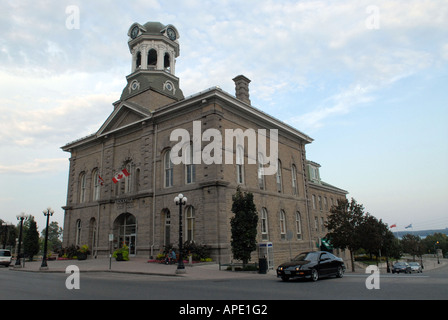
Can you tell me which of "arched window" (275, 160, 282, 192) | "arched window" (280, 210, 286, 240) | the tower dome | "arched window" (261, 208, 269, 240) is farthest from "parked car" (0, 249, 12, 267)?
"arched window" (275, 160, 282, 192)

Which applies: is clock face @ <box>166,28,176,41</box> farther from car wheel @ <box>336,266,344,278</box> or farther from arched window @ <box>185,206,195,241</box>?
car wheel @ <box>336,266,344,278</box>

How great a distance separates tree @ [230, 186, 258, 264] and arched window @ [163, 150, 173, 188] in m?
9.34

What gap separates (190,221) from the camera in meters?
26.9

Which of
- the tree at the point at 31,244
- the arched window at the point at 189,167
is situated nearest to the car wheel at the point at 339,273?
the arched window at the point at 189,167

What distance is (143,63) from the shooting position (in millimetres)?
36156

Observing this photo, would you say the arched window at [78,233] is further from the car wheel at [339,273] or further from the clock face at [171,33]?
the car wheel at [339,273]

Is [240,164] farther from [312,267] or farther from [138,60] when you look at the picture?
[138,60]

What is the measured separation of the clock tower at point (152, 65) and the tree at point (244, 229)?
663 inches

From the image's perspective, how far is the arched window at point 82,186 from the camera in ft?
128

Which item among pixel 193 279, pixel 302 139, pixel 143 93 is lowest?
pixel 193 279

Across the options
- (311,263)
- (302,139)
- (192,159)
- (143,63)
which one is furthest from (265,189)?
(143,63)

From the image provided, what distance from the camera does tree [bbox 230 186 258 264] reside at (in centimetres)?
2130

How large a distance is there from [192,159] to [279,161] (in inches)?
419
